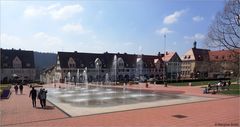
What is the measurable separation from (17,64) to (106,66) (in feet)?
83.7

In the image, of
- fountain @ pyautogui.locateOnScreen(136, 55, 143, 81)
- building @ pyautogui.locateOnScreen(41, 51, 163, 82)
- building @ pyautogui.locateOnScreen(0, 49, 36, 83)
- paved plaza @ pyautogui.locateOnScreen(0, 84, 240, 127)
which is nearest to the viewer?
paved plaza @ pyautogui.locateOnScreen(0, 84, 240, 127)

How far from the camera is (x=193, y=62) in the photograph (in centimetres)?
10194

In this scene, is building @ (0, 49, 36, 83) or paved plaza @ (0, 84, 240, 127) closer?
paved plaza @ (0, 84, 240, 127)

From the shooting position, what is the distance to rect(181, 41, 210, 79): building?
3925 inches

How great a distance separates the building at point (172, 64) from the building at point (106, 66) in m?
2.89

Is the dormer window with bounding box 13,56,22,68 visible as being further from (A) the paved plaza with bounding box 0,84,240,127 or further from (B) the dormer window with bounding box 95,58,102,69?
(A) the paved plaza with bounding box 0,84,240,127

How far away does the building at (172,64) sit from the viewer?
311 feet

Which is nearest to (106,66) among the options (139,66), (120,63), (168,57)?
(120,63)

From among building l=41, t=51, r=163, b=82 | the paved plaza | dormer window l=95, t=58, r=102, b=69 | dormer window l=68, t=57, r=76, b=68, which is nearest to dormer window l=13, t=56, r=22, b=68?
building l=41, t=51, r=163, b=82

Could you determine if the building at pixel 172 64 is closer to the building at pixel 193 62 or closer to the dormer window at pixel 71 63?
the building at pixel 193 62

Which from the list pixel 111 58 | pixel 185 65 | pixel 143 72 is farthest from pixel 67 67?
pixel 185 65

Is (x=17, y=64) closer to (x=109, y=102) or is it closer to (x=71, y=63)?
(x=71, y=63)

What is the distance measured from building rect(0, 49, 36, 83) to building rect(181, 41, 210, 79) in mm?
52338

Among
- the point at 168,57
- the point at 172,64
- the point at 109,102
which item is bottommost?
the point at 109,102
